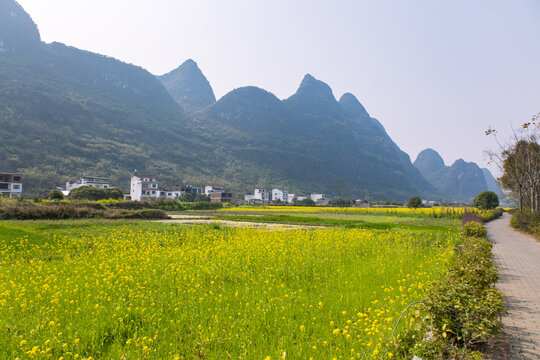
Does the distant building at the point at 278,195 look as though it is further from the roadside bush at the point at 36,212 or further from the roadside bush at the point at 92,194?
the roadside bush at the point at 36,212

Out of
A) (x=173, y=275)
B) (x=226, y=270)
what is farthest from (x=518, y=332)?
(x=173, y=275)

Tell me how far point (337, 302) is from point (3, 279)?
8185 mm

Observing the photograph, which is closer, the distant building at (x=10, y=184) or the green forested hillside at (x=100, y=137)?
the distant building at (x=10, y=184)

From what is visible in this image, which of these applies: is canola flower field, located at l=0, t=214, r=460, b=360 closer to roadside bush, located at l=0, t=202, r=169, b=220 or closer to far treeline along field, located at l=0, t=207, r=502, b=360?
far treeline along field, located at l=0, t=207, r=502, b=360

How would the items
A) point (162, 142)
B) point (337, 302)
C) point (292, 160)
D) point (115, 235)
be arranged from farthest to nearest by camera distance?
point (292, 160) < point (162, 142) < point (115, 235) < point (337, 302)

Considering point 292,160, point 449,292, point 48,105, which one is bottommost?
point 449,292

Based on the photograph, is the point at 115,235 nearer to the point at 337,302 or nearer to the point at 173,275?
the point at 173,275

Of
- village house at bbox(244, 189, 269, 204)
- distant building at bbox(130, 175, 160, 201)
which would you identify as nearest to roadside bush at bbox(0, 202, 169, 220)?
distant building at bbox(130, 175, 160, 201)

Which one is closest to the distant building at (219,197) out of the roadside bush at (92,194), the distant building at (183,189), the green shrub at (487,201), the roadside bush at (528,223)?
the distant building at (183,189)

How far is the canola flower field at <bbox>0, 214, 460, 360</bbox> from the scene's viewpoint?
14.4 ft

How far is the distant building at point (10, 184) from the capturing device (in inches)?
2643

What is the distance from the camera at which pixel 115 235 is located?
16359 millimetres

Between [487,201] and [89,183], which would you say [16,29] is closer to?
[89,183]

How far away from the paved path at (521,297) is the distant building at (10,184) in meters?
83.9
